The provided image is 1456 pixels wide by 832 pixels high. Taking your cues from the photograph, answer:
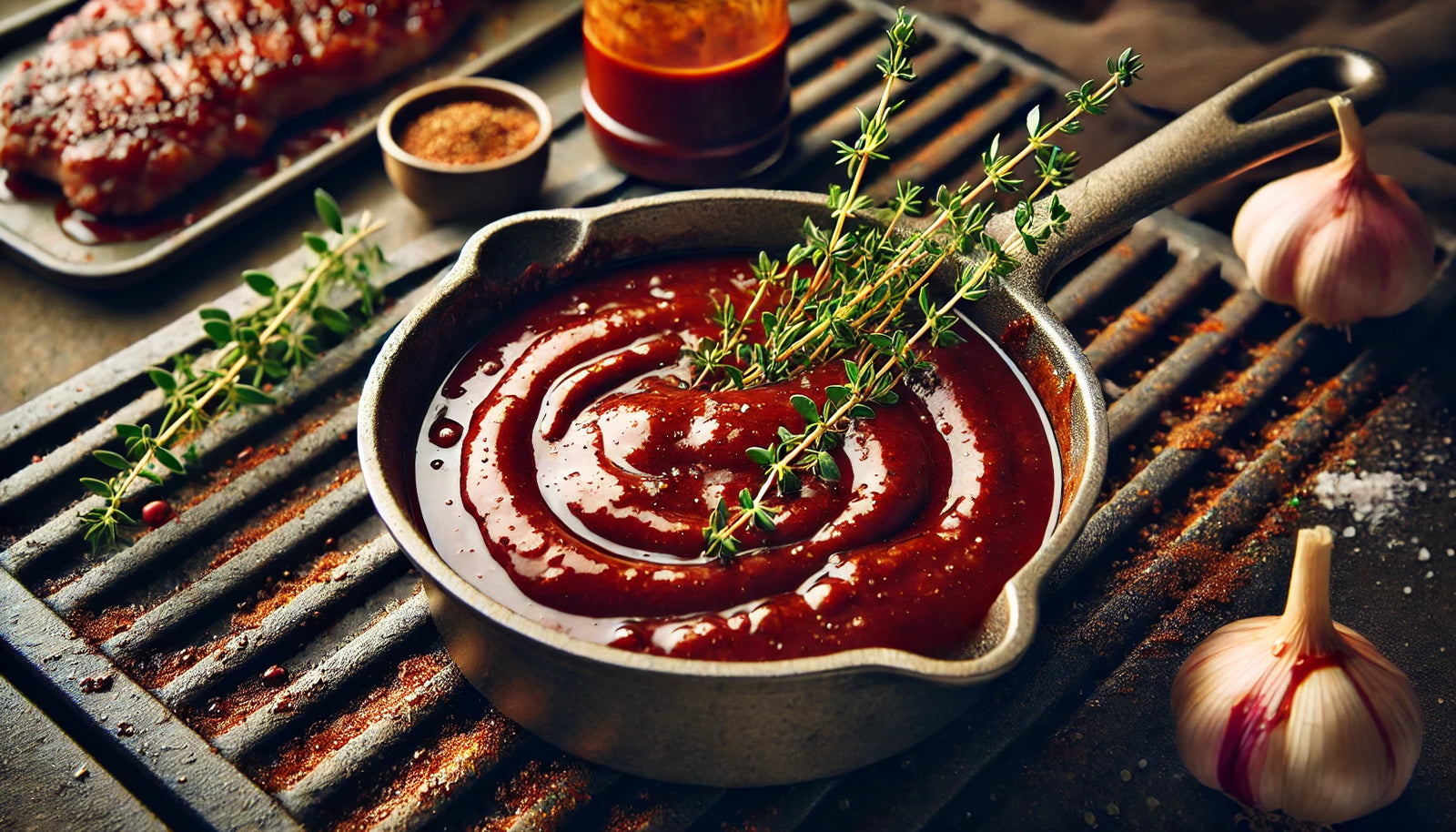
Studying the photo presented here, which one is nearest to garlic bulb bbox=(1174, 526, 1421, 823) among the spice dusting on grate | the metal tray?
the spice dusting on grate

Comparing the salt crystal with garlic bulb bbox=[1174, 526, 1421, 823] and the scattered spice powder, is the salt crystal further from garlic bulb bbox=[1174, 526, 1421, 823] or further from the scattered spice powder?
the scattered spice powder

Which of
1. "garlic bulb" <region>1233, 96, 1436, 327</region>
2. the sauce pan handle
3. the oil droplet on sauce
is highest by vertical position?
the sauce pan handle

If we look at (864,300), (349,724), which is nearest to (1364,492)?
(864,300)

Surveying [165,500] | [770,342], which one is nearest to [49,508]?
[165,500]

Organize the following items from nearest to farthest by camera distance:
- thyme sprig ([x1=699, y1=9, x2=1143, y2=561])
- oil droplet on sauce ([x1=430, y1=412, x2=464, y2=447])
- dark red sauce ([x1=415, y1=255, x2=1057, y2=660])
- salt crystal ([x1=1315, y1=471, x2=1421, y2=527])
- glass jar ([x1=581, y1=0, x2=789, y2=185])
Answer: dark red sauce ([x1=415, y1=255, x2=1057, y2=660]) < thyme sprig ([x1=699, y1=9, x2=1143, y2=561]) < oil droplet on sauce ([x1=430, y1=412, x2=464, y2=447]) < salt crystal ([x1=1315, y1=471, x2=1421, y2=527]) < glass jar ([x1=581, y1=0, x2=789, y2=185])

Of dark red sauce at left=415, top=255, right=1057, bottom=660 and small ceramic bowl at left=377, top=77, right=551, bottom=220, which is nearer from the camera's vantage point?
dark red sauce at left=415, top=255, right=1057, bottom=660

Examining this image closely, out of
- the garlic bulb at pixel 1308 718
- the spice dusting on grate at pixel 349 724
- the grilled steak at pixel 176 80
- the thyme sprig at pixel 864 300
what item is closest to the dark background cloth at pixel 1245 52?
the thyme sprig at pixel 864 300

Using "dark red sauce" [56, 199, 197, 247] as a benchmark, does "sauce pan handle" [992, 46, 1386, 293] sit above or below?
above
